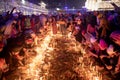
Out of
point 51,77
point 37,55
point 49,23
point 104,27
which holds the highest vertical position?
point 49,23

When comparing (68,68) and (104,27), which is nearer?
(68,68)

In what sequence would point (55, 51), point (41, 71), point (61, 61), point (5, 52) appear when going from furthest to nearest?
point (55, 51) < point (61, 61) < point (5, 52) < point (41, 71)

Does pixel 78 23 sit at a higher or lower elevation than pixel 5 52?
higher

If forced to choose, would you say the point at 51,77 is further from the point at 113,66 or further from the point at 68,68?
the point at 113,66

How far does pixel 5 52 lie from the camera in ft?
32.6

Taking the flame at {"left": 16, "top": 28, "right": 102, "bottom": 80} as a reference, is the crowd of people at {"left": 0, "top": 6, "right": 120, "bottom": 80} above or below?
above

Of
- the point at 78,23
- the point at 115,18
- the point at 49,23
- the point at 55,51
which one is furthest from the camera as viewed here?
the point at 49,23

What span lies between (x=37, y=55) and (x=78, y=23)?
525 cm

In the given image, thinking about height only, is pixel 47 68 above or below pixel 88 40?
below

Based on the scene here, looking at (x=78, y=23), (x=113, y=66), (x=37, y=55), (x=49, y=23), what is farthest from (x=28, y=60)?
(x=49, y=23)

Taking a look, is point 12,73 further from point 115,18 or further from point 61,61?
point 115,18

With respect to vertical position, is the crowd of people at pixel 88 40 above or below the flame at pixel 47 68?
above

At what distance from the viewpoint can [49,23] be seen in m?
19.8

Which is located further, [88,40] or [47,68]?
[88,40]
